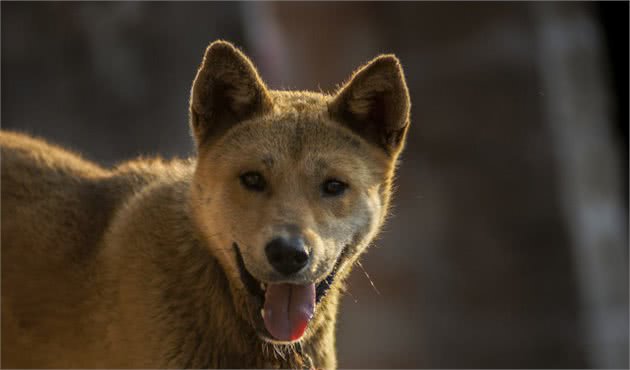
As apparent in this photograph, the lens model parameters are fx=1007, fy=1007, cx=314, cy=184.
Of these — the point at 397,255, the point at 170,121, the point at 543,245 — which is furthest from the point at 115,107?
the point at 543,245

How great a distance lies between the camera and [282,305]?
4.33 metres

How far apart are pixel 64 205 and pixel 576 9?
860cm

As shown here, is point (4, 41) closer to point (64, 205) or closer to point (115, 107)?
point (115, 107)

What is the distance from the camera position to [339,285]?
485 centimetres

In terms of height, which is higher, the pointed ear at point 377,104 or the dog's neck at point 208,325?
the pointed ear at point 377,104

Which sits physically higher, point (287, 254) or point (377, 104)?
point (377, 104)

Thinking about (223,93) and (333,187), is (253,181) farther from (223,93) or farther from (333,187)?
(223,93)

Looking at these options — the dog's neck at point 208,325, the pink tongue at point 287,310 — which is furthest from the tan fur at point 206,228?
the pink tongue at point 287,310

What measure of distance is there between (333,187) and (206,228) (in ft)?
1.99

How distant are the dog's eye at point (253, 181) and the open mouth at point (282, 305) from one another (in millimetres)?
272

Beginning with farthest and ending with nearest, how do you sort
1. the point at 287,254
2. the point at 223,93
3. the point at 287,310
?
the point at 223,93 < the point at 287,310 < the point at 287,254

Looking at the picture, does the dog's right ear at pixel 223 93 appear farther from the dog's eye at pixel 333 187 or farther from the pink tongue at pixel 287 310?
the pink tongue at pixel 287 310

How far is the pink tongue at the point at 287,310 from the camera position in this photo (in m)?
4.29

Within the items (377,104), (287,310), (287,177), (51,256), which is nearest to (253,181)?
(287,177)
